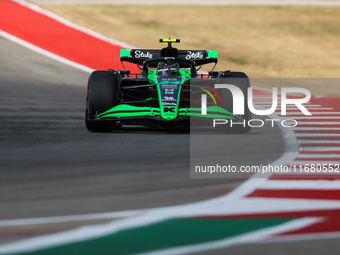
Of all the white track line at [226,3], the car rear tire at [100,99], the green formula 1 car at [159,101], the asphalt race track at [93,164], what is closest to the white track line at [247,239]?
the asphalt race track at [93,164]

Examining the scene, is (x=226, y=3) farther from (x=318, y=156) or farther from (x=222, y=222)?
(x=222, y=222)

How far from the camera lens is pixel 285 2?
130 feet

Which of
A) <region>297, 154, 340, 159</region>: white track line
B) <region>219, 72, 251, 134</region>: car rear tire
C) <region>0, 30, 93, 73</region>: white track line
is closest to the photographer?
<region>297, 154, 340, 159</region>: white track line

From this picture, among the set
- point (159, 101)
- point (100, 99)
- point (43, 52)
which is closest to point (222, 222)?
point (159, 101)

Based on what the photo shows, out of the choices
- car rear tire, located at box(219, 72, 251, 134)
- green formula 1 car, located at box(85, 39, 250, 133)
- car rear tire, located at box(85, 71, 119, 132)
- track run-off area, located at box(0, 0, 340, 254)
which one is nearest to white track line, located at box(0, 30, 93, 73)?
green formula 1 car, located at box(85, 39, 250, 133)

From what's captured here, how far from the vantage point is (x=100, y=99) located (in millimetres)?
9883

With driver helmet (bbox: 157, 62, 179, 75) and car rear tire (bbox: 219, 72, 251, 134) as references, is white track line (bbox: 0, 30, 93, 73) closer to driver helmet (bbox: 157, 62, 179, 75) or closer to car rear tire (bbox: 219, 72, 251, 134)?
driver helmet (bbox: 157, 62, 179, 75)

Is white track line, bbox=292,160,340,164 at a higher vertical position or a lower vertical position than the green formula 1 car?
lower

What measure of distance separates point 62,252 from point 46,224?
0.59 meters

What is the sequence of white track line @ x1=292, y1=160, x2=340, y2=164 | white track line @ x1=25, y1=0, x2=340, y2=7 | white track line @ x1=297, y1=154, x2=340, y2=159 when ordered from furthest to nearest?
white track line @ x1=25, y1=0, x2=340, y2=7
white track line @ x1=297, y1=154, x2=340, y2=159
white track line @ x1=292, y1=160, x2=340, y2=164

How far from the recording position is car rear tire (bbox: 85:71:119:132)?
9859 mm

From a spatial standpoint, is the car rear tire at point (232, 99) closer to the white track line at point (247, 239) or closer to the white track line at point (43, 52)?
the white track line at point (247, 239)

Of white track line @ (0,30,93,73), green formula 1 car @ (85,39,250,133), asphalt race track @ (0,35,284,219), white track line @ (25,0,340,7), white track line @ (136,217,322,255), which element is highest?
white track line @ (25,0,340,7)

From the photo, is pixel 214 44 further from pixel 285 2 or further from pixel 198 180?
pixel 198 180
